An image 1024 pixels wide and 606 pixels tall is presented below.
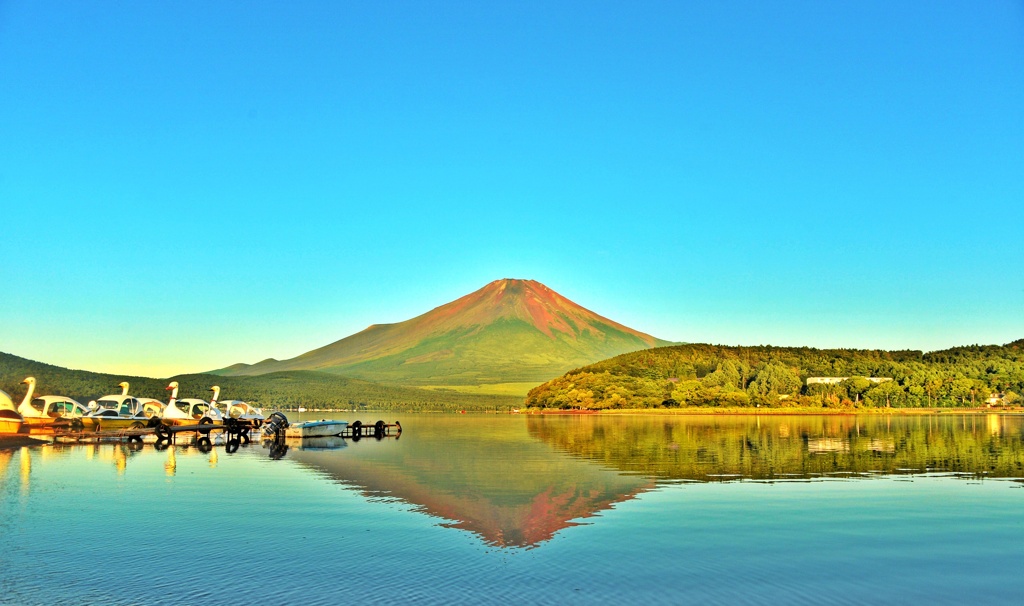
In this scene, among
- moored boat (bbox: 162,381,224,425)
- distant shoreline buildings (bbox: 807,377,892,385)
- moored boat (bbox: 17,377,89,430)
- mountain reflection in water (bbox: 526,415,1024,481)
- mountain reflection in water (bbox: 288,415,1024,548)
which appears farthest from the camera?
distant shoreline buildings (bbox: 807,377,892,385)

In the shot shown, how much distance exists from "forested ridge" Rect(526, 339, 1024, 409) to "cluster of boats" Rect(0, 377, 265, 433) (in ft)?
301

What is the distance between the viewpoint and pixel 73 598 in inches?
488

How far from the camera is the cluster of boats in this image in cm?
4935

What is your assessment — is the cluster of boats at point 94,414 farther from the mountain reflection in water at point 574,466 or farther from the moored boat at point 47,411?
the mountain reflection in water at point 574,466

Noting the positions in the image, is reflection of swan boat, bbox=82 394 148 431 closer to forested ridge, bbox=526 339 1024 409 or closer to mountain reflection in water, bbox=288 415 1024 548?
mountain reflection in water, bbox=288 415 1024 548

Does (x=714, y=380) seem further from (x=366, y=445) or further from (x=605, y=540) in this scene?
(x=605, y=540)

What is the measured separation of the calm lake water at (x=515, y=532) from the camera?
13.2 meters

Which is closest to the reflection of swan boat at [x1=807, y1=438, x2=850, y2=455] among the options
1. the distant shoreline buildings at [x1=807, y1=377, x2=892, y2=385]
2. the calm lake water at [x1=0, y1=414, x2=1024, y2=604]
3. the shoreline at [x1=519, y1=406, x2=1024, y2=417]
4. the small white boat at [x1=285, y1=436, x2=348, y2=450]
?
the calm lake water at [x1=0, y1=414, x2=1024, y2=604]

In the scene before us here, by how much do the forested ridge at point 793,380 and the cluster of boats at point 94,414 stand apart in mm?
91765

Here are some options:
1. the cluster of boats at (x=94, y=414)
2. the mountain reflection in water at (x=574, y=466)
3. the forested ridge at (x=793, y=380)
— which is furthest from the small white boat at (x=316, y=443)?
the forested ridge at (x=793, y=380)

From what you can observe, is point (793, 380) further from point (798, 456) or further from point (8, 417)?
point (8, 417)

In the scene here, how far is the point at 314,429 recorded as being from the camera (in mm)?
60469

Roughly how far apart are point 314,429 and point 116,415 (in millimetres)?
14539

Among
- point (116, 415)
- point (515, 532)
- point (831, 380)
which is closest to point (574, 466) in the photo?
point (515, 532)
